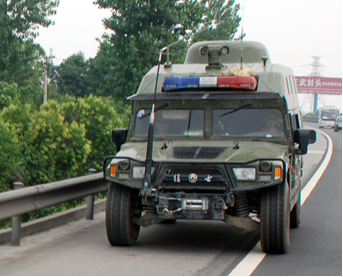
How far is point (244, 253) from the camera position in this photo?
7.97 metres

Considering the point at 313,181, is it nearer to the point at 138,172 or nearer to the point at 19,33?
the point at 138,172

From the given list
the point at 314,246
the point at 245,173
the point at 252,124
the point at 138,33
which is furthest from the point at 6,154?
the point at 138,33

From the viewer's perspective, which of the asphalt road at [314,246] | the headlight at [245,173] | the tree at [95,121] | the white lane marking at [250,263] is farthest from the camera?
the tree at [95,121]

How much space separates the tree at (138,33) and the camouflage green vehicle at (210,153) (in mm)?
23883

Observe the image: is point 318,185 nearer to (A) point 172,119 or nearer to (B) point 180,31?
(A) point 172,119

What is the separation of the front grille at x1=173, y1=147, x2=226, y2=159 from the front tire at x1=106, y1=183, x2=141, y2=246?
0.74 meters

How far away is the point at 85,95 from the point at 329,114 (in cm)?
4392

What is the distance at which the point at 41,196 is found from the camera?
8602 millimetres

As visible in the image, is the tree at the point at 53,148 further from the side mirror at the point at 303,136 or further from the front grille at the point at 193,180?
the front grille at the point at 193,180

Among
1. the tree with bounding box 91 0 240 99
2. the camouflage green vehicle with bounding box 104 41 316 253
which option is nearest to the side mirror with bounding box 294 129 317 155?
the camouflage green vehicle with bounding box 104 41 316 253

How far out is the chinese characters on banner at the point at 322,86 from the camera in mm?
132750

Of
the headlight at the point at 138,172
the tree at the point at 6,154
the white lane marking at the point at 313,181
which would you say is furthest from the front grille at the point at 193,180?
the tree at the point at 6,154

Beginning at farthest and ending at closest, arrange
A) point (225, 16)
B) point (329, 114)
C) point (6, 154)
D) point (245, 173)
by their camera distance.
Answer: point (329, 114), point (225, 16), point (6, 154), point (245, 173)

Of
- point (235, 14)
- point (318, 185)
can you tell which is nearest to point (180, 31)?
point (318, 185)
